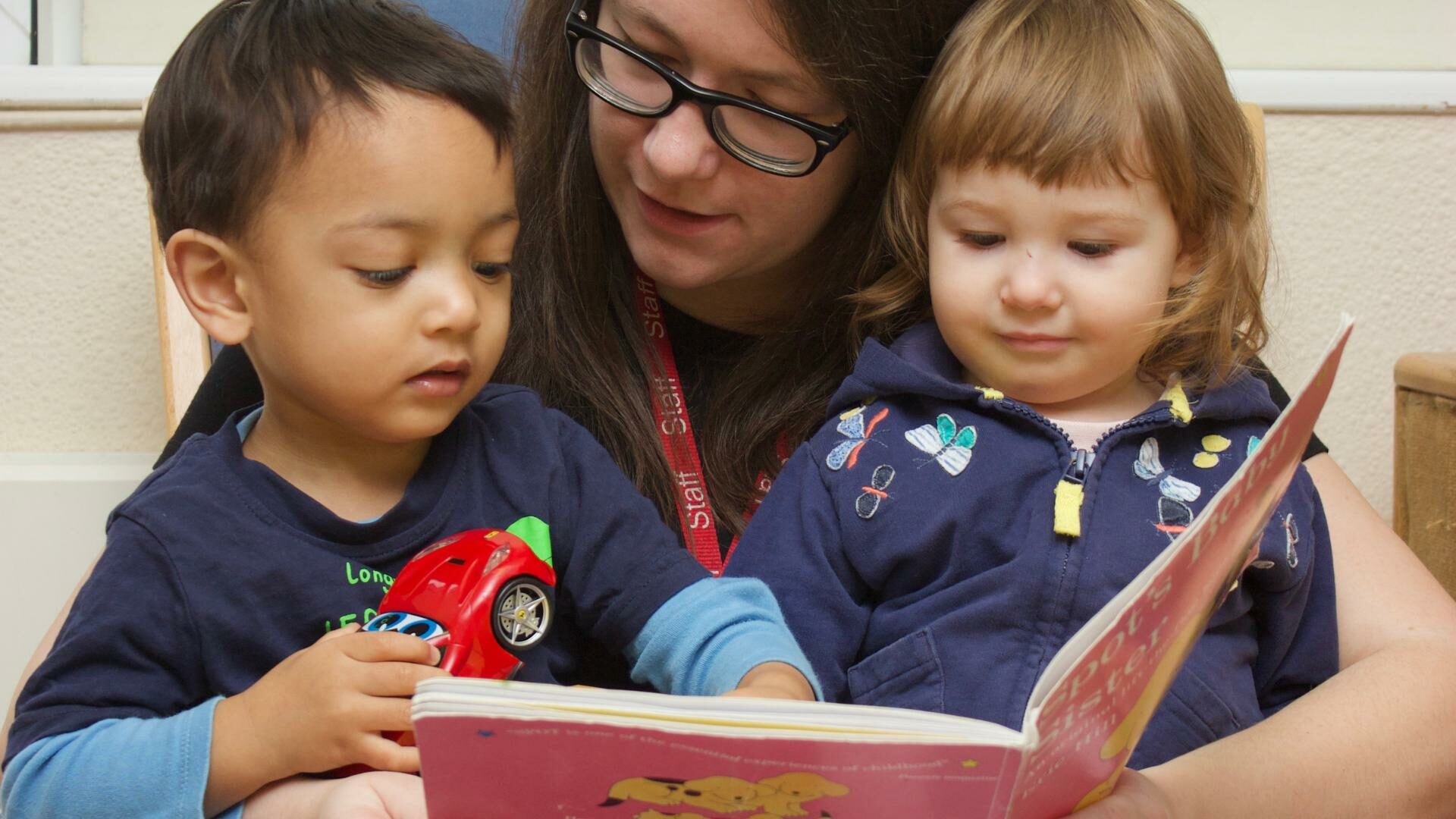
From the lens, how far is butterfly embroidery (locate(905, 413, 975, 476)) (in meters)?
1.12

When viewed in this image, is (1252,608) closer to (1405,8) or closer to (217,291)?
(217,291)

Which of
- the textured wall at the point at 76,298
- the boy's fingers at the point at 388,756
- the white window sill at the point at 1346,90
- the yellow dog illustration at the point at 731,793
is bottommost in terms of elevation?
the textured wall at the point at 76,298

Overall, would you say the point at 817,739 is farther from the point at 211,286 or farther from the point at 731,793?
the point at 211,286

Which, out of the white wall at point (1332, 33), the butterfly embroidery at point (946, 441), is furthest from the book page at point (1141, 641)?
the white wall at point (1332, 33)

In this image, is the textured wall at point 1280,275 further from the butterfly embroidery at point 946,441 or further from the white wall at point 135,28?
the butterfly embroidery at point 946,441

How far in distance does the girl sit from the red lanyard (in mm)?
108

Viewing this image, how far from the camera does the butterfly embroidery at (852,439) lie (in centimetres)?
117

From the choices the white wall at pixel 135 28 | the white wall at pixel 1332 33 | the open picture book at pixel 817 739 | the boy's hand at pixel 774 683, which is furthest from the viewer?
the white wall at pixel 1332 33

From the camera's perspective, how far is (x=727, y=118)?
3.91 ft

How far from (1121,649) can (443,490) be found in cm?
54

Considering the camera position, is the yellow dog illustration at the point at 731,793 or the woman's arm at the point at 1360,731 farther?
the woman's arm at the point at 1360,731

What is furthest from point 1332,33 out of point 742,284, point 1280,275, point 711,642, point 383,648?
point 383,648

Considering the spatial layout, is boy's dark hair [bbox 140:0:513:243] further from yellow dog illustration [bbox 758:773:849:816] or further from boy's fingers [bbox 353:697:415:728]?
yellow dog illustration [bbox 758:773:849:816]

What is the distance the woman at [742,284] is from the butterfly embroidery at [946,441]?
0.65ft
